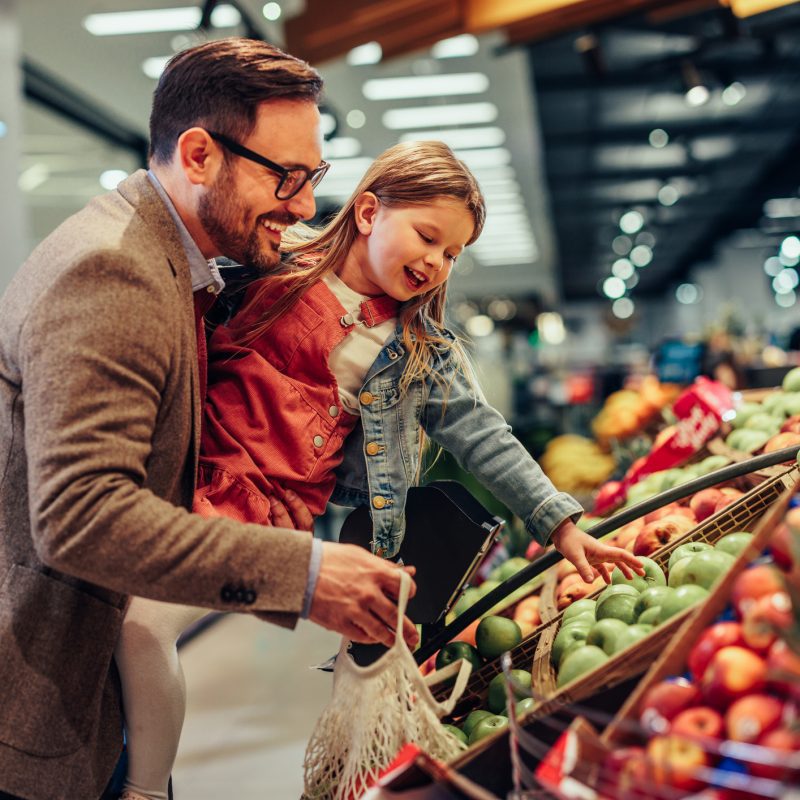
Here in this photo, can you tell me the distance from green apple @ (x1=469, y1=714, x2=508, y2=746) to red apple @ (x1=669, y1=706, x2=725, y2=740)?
1.99 feet

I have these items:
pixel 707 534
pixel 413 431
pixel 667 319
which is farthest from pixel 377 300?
pixel 667 319

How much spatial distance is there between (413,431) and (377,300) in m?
0.30

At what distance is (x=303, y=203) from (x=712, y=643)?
3.31 ft

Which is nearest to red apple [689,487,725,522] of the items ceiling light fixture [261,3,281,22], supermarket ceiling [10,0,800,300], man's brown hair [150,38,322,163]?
man's brown hair [150,38,322,163]

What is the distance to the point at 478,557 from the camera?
1.78 m

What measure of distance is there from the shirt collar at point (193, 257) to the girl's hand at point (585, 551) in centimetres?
86

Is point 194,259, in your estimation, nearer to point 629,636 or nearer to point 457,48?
point 629,636

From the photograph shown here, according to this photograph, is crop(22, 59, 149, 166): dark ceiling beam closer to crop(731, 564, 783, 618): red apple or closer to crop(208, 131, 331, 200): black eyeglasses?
crop(208, 131, 331, 200): black eyeglasses

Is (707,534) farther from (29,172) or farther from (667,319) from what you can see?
(667,319)

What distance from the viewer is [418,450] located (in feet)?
6.34

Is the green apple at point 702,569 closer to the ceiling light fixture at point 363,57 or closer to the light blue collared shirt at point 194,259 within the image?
the light blue collared shirt at point 194,259

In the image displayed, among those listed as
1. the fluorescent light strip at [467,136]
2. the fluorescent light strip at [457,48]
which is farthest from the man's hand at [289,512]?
the fluorescent light strip at [467,136]

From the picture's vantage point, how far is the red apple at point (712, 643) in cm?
110

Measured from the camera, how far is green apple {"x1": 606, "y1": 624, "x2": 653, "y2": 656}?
1469 mm
